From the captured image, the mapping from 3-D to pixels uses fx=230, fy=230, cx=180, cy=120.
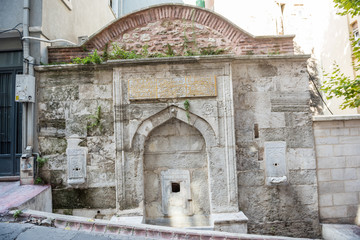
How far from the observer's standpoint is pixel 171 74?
14.0 ft

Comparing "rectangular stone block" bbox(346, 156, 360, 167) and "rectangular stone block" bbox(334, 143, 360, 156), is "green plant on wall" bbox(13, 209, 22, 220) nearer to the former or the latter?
"rectangular stone block" bbox(334, 143, 360, 156)

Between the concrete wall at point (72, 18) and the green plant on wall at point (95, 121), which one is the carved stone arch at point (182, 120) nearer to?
the green plant on wall at point (95, 121)

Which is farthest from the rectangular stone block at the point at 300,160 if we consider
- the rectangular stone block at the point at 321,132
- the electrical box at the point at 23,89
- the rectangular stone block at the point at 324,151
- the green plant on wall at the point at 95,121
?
the electrical box at the point at 23,89

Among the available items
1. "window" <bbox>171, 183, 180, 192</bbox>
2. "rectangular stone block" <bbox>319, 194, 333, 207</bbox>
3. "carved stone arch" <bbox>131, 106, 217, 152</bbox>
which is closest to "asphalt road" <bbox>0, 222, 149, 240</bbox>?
"window" <bbox>171, 183, 180, 192</bbox>

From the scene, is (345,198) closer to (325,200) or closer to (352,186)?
(352,186)

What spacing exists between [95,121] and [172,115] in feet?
4.77

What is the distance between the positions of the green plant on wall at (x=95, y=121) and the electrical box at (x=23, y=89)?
3.72 ft

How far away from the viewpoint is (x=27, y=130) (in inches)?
Answer: 169

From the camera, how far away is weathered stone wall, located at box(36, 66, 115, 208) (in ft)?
14.0

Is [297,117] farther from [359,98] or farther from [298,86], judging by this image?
[359,98]

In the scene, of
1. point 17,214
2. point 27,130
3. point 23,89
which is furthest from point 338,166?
point 23,89

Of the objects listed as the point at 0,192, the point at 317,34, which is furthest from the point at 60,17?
the point at 317,34

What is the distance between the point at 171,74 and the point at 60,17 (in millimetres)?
3097

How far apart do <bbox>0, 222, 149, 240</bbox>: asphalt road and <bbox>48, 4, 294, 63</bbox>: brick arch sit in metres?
3.03
